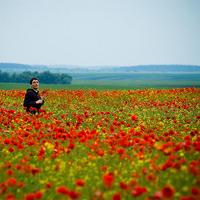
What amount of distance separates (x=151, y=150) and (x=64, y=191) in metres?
3.46

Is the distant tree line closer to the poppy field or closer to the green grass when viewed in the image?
the green grass

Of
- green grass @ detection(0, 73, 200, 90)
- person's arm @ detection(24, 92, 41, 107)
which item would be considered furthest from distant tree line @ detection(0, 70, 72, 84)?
person's arm @ detection(24, 92, 41, 107)

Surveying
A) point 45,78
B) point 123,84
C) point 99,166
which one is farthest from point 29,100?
point 123,84

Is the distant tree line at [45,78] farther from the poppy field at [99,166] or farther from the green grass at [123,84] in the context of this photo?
the poppy field at [99,166]

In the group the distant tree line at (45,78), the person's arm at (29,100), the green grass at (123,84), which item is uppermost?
the person's arm at (29,100)

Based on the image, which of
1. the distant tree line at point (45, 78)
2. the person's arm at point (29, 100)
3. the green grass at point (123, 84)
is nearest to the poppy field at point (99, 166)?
the person's arm at point (29, 100)

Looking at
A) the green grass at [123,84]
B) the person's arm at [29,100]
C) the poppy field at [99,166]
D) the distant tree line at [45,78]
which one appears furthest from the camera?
the distant tree line at [45,78]

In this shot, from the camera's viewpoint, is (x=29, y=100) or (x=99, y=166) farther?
(x=29, y=100)

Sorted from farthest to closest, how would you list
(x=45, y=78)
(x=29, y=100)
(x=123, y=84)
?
1. (x=123, y=84)
2. (x=45, y=78)
3. (x=29, y=100)

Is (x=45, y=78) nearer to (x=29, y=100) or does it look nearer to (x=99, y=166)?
(x=29, y=100)

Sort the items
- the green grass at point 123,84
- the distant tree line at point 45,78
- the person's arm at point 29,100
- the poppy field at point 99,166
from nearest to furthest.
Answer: the poppy field at point 99,166, the person's arm at point 29,100, the green grass at point 123,84, the distant tree line at point 45,78

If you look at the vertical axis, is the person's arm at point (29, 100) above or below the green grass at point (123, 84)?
above

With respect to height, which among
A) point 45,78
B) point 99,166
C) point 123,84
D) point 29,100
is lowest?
point 123,84

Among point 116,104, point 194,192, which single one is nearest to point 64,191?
point 194,192
